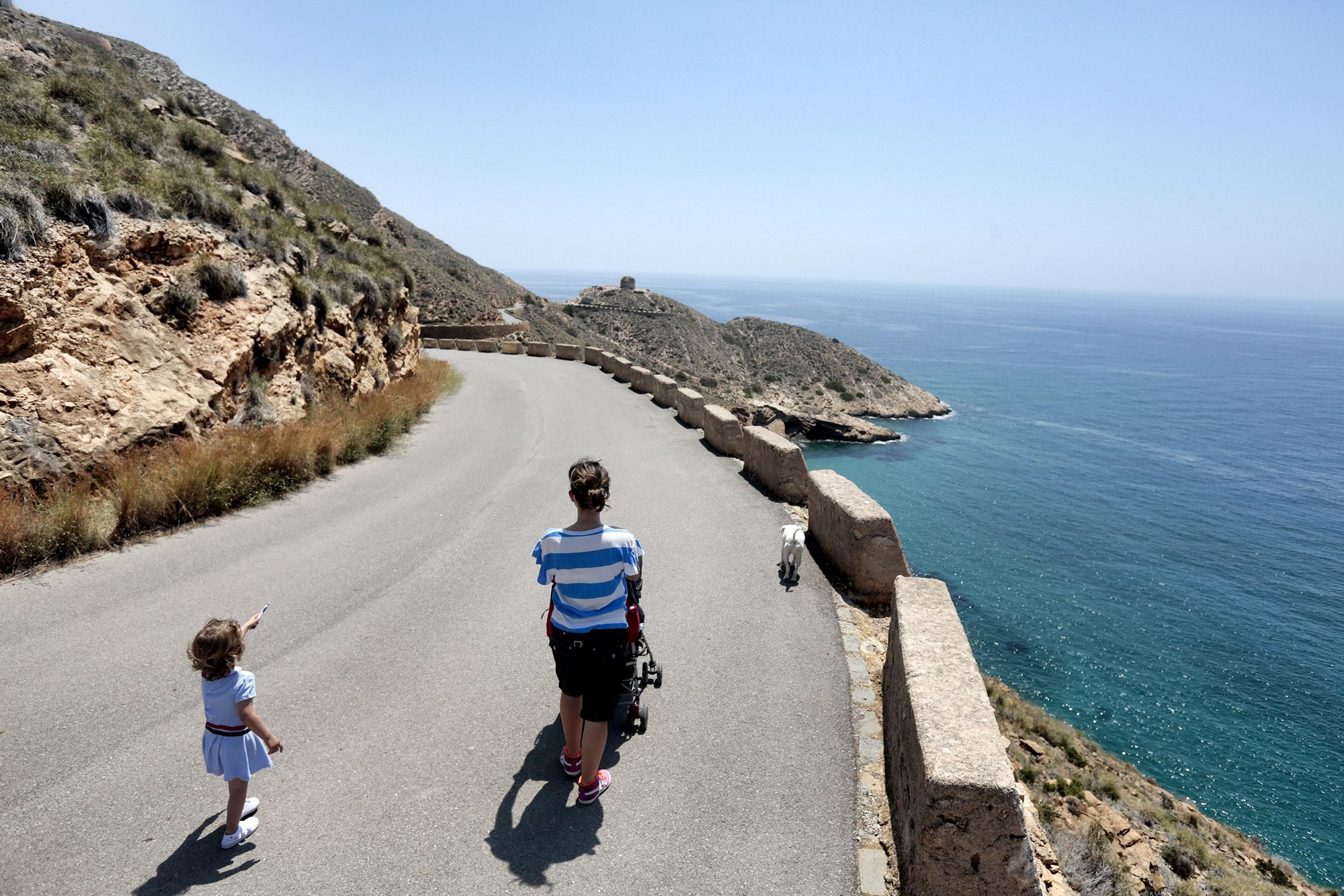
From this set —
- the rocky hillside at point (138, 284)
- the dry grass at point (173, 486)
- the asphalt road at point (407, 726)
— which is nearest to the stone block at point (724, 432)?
the asphalt road at point (407, 726)

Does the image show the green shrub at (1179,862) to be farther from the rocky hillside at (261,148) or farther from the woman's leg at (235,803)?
the rocky hillside at (261,148)

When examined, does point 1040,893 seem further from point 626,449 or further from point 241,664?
point 626,449

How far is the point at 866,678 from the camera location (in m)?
5.23

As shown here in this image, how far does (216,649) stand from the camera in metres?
3.24

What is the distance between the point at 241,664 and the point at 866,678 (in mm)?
4836

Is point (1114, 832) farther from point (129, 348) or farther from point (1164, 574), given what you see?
point (1164, 574)

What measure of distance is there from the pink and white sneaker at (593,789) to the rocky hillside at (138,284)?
7014 mm

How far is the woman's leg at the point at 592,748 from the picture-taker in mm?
3627

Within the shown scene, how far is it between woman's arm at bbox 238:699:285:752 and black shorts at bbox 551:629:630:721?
4.80 feet

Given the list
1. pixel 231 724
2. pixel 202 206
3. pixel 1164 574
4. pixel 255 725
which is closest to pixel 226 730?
pixel 231 724

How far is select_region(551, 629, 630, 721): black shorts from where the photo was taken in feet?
11.6

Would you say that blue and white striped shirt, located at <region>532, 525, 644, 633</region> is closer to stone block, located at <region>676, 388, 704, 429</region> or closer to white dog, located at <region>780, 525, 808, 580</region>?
white dog, located at <region>780, 525, 808, 580</region>

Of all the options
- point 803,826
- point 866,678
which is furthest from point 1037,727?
point 803,826

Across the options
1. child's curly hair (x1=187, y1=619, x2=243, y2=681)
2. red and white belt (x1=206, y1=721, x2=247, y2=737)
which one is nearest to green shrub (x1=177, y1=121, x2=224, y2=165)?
child's curly hair (x1=187, y1=619, x2=243, y2=681)
